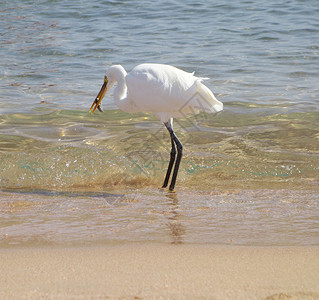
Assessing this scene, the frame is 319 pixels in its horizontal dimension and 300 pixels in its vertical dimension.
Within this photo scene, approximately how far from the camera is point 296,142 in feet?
21.4

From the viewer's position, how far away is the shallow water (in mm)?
3762

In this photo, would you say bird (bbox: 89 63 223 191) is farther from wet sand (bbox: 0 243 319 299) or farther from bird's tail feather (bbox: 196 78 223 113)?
wet sand (bbox: 0 243 319 299)

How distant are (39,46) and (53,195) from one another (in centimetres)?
827

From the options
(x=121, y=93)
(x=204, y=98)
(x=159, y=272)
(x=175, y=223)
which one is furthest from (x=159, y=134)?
(x=159, y=272)

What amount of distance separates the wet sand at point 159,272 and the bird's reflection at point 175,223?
20cm

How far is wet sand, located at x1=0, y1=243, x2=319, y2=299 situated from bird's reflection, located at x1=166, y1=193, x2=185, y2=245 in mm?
202

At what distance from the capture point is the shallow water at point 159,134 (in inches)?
148

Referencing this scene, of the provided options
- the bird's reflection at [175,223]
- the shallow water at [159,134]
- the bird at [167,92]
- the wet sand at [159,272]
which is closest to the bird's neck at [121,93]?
→ the bird at [167,92]

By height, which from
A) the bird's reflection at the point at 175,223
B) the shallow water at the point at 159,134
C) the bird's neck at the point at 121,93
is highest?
the bird's neck at the point at 121,93

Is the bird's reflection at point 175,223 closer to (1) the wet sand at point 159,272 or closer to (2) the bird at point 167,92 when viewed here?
(1) the wet sand at point 159,272

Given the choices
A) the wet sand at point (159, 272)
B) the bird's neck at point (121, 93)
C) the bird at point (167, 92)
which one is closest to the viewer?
the wet sand at point (159, 272)

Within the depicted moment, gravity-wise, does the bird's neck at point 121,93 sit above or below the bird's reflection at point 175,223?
above

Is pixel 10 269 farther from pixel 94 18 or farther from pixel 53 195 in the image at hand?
pixel 94 18

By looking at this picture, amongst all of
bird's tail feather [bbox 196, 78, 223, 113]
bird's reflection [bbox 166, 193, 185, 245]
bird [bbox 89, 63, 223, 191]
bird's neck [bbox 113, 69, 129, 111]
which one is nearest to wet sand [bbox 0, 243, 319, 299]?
bird's reflection [bbox 166, 193, 185, 245]
